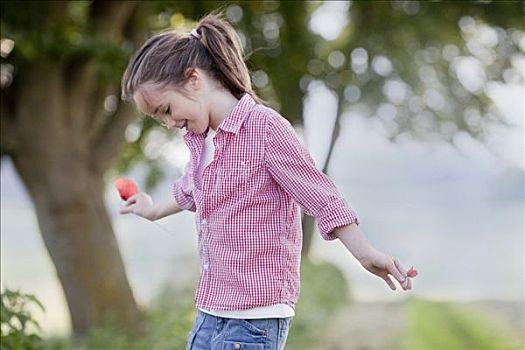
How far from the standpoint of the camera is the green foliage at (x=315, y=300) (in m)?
10.5

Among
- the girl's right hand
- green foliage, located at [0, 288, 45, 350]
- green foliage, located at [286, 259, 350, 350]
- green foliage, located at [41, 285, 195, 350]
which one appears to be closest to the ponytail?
the girl's right hand

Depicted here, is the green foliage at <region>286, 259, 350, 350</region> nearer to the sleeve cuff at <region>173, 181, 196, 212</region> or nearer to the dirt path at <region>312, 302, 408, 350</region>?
the dirt path at <region>312, 302, 408, 350</region>

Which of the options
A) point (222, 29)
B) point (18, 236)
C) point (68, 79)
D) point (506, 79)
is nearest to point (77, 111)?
point (68, 79)

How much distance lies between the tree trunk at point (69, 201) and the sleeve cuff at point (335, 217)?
705 centimetres

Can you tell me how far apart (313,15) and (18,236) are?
7.50 meters

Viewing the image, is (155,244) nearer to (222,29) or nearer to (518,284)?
(518,284)

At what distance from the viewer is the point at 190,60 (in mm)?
3121

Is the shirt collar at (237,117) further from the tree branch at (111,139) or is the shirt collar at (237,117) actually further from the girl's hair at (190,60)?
the tree branch at (111,139)

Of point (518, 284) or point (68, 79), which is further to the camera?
point (518, 284)

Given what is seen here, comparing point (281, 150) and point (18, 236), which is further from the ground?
point (18, 236)

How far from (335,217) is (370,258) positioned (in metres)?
0.15

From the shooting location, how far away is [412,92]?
14.1 metres

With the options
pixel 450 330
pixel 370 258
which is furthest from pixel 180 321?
pixel 370 258

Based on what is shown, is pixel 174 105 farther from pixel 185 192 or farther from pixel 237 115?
pixel 185 192
